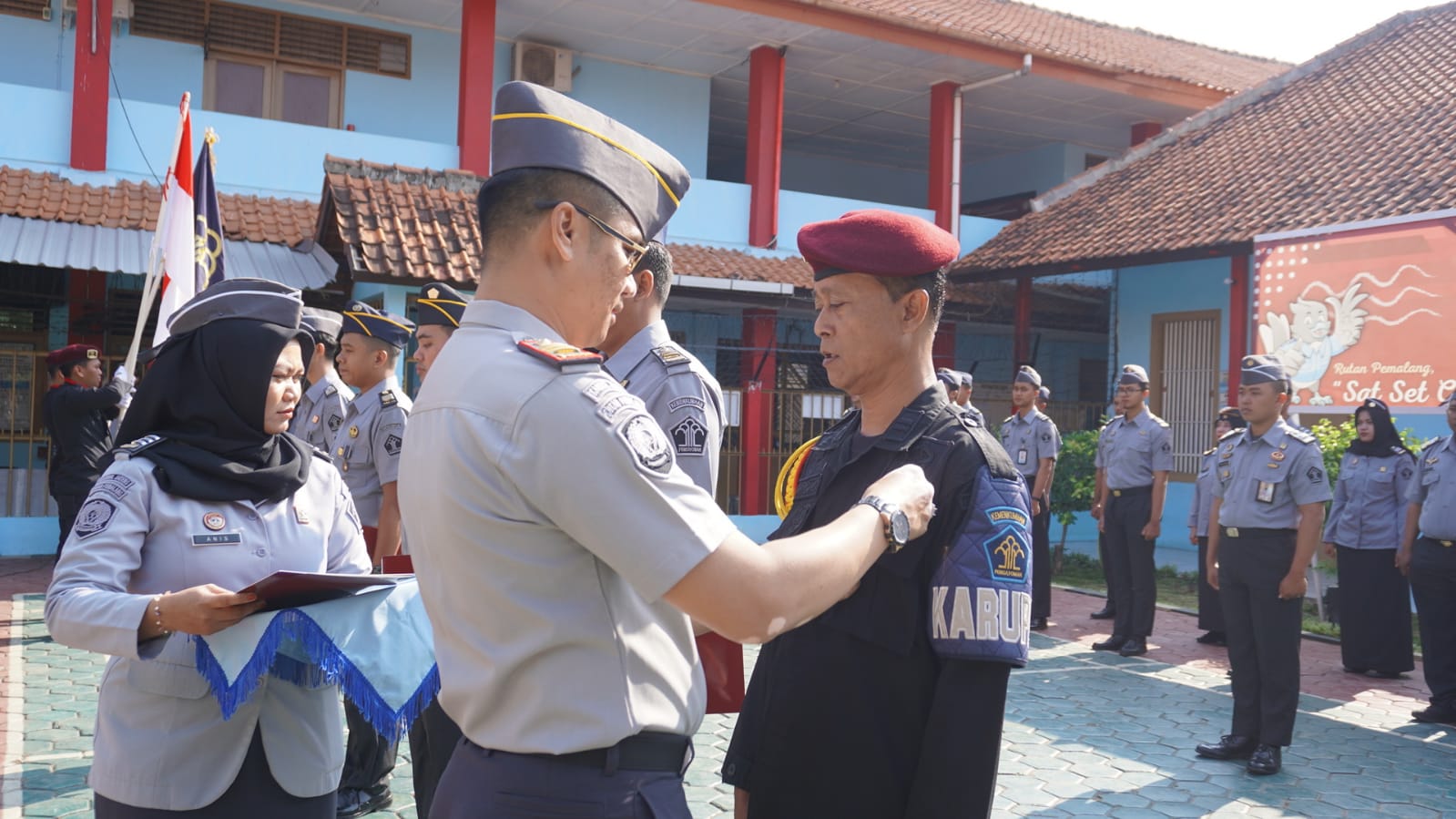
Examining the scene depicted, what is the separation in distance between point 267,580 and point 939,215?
47.5 feet

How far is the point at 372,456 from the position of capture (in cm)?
491

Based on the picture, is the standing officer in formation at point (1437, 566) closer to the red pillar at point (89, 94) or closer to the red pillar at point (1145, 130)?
the red pillar at point (1145, 130)

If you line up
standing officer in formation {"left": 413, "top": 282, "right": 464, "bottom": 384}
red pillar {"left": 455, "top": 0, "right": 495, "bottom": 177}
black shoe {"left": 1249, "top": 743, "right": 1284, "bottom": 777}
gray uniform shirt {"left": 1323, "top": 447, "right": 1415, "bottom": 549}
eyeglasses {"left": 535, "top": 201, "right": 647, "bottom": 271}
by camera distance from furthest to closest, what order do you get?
red pillar {"left": 455, "top": 0, "right": 495, "bottom": 177}
gray uniform shirt {"left": 1323, "top": 447, "right": 1415, "bottom": 549}
black shoe {"left": 1249, "top": 743, "right": 1284, "bottom": 777}
standing officer in formation {"left": 413, "top": 282, "right": 464, "bottom": 384}
eyeglasses {"left": 535, "top": 201, "right": 647, "bottom": 271}

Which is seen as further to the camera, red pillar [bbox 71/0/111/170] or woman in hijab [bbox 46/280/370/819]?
red pillar [bbox 71/0/111/170]

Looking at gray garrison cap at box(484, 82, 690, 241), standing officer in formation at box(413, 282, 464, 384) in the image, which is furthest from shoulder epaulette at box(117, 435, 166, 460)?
standing officer in formation at box(413, 282, 464, 384)

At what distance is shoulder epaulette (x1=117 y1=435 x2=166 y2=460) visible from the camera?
2.37 metres

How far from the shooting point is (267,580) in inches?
82.3

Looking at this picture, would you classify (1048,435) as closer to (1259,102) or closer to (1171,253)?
(1171,253)

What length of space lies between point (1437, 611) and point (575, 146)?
283 inches

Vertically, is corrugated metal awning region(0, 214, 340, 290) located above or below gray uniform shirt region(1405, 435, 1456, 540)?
above

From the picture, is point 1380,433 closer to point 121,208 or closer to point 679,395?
point 679,395

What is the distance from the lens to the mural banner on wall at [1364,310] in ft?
30.2

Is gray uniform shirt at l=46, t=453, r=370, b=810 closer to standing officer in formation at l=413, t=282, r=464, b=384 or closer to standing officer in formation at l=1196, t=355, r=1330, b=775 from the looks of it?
standing officer in formation at l=413, t=282, r=464, b=384

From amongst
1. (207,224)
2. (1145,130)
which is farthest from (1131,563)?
(1145,130)
